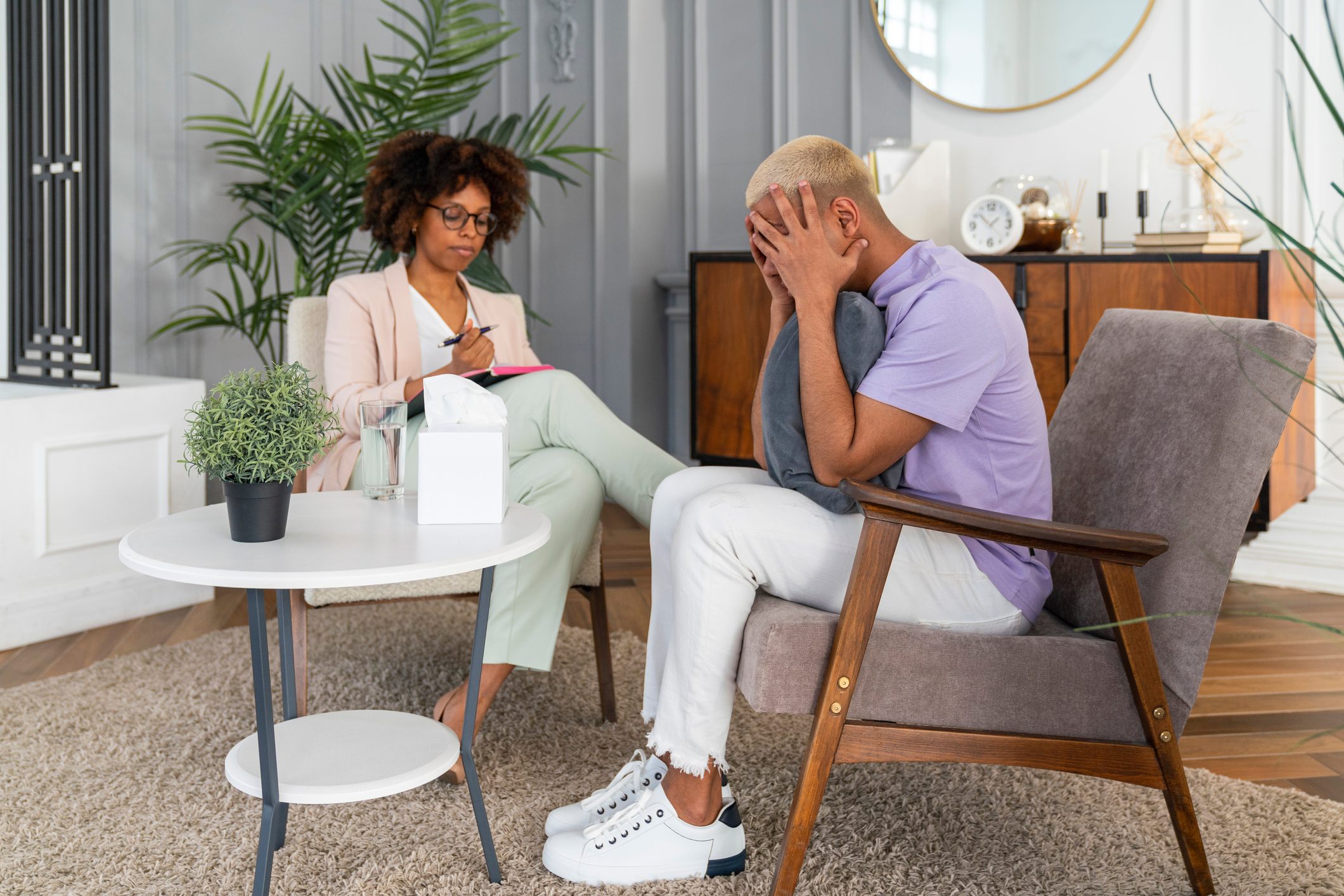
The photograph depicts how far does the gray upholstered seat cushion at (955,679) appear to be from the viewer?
147 centimetres

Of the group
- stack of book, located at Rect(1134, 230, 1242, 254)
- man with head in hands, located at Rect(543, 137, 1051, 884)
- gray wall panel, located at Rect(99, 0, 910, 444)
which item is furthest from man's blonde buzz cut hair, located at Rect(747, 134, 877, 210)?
gray wall panel, located at Rect(99, 0, 910, 444)

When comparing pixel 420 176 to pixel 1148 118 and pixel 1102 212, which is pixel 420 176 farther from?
pixel 1148 118

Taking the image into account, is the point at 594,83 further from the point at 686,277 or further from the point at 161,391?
the point at 161,391

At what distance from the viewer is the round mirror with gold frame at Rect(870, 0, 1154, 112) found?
142 inches

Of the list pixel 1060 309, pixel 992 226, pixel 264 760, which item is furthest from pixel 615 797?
pixel 992 226

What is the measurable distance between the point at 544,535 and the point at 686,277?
2984 millimetres

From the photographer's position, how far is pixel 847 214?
164 cm

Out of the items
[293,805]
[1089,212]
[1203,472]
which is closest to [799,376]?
[1203,472]

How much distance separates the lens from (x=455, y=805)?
1.87 metres

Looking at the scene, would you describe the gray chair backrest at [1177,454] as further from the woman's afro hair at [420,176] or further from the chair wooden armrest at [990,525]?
the woman's afro hair at [420,176]

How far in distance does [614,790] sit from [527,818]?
0.21 metres

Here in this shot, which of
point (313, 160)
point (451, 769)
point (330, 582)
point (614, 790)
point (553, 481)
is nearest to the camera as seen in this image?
point (330, 582)

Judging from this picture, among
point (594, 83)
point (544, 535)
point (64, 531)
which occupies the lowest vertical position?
point (64, 531)

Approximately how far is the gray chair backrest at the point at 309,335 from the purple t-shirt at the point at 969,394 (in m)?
1.44
